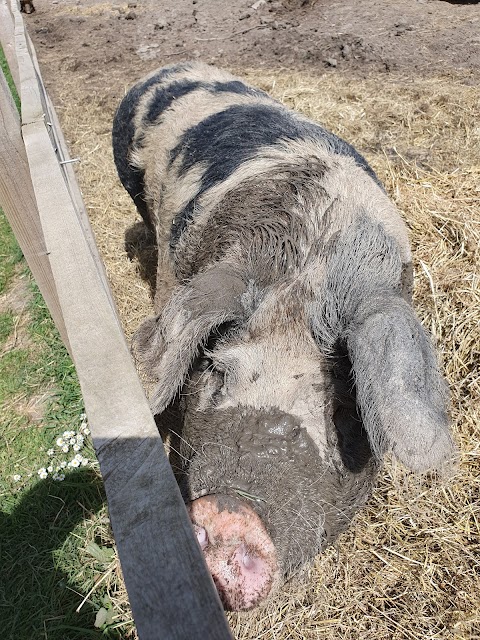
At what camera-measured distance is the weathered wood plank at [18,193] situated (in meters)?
2.46

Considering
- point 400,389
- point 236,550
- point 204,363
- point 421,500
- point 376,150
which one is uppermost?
point 400,389

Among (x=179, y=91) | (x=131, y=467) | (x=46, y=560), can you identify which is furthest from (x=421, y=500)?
(x=179, y=91)

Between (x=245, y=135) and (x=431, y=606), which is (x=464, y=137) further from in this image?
(x=431, y=606)

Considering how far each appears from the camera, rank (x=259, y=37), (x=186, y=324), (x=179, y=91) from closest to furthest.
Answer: (x=186, y=324) → (x=179, y=91) → (x=259, y=37)

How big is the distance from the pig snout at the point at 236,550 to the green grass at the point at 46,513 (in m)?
0.98

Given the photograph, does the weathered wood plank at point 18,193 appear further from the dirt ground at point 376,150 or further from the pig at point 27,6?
the pig at point 27,6

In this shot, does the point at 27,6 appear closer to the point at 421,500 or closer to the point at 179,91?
the point at 179,91

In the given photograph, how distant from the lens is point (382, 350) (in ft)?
6.52

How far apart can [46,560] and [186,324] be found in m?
1.60

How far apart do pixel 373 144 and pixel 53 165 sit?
162 inches

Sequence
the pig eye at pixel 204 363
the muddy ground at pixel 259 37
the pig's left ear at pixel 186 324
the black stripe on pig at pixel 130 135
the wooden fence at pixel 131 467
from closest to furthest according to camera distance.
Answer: the wooden fence at pixel 131 467 → the pig's left ear at pixel 186 324 → the pig eye at pixel 204 363 → the black stripe on pig at pixel 130 135 → the muddy ground at pixel 259 37

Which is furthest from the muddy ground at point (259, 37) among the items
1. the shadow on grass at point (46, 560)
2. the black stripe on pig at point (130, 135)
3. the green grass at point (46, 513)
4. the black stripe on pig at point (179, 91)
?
the shadow on grass at point (46, 560)

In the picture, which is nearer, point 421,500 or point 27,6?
point 421,500

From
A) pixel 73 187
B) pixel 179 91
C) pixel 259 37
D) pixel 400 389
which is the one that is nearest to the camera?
pixel 400 389
